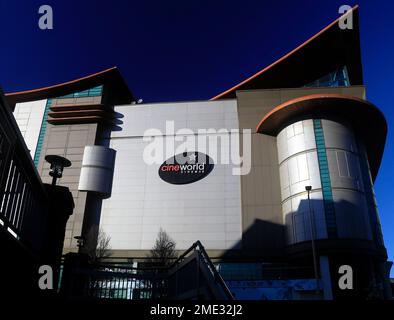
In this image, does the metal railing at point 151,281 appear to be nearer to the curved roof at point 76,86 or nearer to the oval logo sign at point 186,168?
the oval logo sign at point 186,168

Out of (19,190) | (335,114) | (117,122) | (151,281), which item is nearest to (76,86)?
(117,122)

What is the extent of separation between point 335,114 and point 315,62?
10.4m

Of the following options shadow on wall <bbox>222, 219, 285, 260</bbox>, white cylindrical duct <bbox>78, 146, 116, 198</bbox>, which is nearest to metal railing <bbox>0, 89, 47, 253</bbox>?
shadow on wall <bbox>222, 219, 285, 260</bbox>

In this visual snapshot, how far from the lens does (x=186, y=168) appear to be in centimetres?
4112

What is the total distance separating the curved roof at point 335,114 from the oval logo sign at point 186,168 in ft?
23.6

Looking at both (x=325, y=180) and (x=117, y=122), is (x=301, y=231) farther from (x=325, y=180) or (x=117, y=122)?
(x=117, y=122)

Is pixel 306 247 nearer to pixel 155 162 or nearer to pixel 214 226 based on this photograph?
pixel 214 226

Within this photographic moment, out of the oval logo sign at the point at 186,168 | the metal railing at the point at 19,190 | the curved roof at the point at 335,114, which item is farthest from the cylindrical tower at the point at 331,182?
the metal railing at the point at 19,190

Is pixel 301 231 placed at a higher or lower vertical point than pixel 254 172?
lower

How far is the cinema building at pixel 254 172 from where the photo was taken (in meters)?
33.3

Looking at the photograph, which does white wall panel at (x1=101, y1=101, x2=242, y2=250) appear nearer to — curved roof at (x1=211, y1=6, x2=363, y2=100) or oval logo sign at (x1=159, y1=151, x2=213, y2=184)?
oval logo sign at (x1=159, y1=151, x2=213, y2=184)

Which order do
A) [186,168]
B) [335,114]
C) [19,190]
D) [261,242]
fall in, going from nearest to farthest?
[19,190] → [261,242] → [335,114] → [186,168]

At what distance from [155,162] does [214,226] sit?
1047cm

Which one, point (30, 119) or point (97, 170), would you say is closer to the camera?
point (97, 170)
